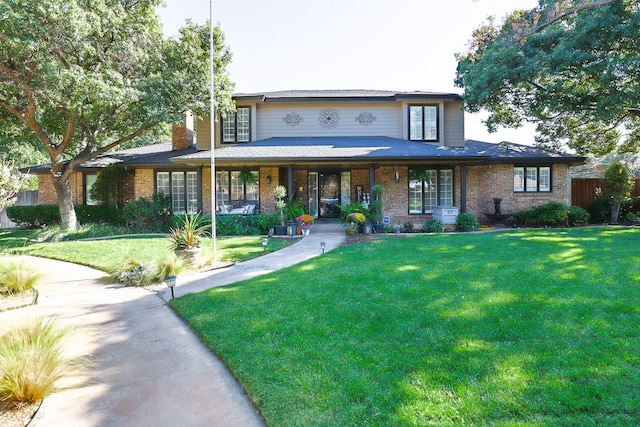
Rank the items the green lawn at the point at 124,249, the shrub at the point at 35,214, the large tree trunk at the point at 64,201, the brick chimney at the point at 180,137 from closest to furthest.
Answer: the green lawn at the point at 124,249
the large tree trunk at the point at 64,201
the shrub at the point at 35,214
the brick chimney at the point at 180,137

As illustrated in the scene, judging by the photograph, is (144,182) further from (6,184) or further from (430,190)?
(430,190)

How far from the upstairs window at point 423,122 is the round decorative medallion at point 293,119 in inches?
205

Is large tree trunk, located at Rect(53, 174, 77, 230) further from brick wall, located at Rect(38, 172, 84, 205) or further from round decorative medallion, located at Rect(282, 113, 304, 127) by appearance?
round decorative medallion, located at Rect(282, 113, 304, 127)

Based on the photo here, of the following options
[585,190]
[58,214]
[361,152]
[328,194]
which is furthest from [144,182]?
[585,190]

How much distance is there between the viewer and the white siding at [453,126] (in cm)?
1638

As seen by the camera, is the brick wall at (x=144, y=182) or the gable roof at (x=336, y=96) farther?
the brick wall at (x=144, y=182)

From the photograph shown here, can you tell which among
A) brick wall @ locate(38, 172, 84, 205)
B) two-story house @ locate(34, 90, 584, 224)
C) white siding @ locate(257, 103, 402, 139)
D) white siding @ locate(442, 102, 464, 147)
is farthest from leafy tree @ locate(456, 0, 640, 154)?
brick wall @ locate(38, 172, 84, 205)

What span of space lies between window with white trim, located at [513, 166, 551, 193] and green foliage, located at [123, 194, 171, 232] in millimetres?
15463

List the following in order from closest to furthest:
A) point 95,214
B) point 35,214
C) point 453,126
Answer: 1. point 453,126
2. point 95,214
3. point 35,214

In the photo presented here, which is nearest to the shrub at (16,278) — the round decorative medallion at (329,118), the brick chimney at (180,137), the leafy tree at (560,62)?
Answer: the brick chimney at (180,137)

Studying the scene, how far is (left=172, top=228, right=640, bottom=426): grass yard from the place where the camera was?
2576 mm

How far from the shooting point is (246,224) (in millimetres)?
13758

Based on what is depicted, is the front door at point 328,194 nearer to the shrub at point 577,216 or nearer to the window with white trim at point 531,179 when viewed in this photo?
the window with white trim at point 531,179

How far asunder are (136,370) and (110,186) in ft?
51.5
